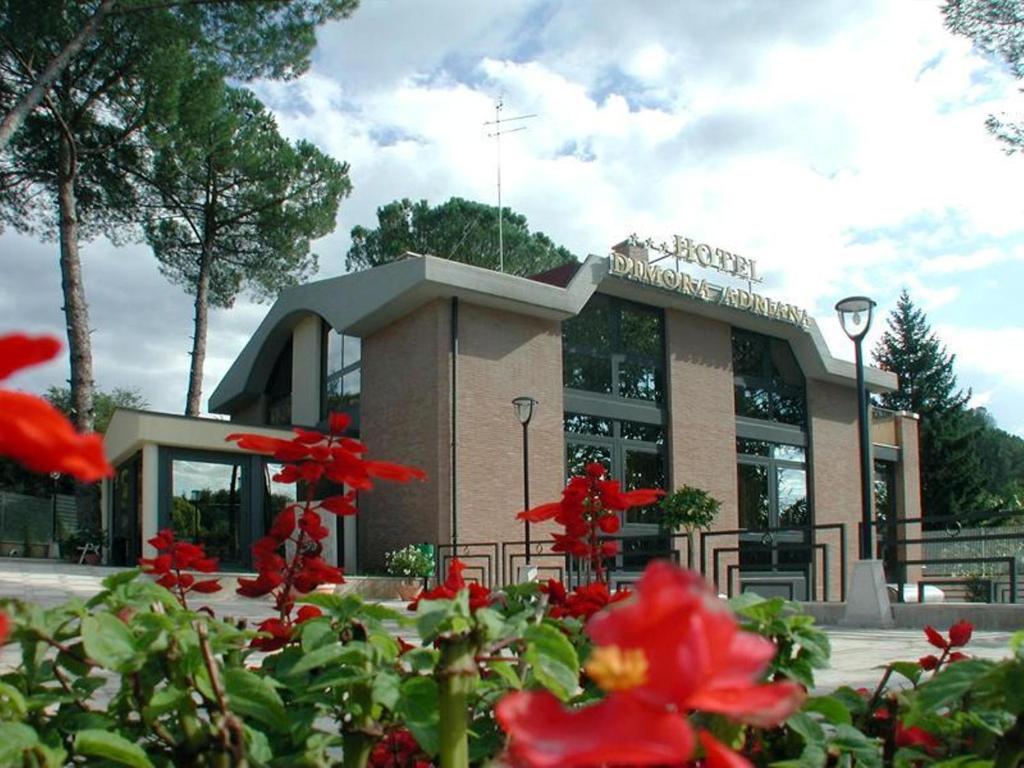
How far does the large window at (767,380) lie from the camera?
21188 millimetres

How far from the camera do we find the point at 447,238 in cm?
3734

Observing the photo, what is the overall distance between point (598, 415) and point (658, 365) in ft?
6.64

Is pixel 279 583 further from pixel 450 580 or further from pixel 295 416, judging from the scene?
pixel 295 416

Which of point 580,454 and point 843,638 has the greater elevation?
point 580,454

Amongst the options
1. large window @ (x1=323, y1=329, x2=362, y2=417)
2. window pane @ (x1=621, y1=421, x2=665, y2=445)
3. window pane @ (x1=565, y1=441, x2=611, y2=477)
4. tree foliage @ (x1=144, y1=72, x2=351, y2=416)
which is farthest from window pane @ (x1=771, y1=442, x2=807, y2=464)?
tree foliage @ (x1=144, y1=72, x2=351, y2=416)

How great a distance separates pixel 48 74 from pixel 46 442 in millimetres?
19049

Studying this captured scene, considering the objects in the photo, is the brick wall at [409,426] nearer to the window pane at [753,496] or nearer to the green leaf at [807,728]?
the window pane at [753,496]

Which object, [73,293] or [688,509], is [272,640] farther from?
[73,293]

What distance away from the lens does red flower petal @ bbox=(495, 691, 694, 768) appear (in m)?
0.36

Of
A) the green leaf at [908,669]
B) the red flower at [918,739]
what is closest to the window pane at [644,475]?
the green leaf at [908,669]

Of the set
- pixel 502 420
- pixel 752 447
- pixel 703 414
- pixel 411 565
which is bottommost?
pixel 411 565

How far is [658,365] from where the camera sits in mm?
19516

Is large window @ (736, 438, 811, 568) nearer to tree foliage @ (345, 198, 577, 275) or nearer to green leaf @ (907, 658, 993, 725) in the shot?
tree foliage @ (345, 198, 577, 275)

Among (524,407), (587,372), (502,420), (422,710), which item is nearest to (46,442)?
(422,710)
